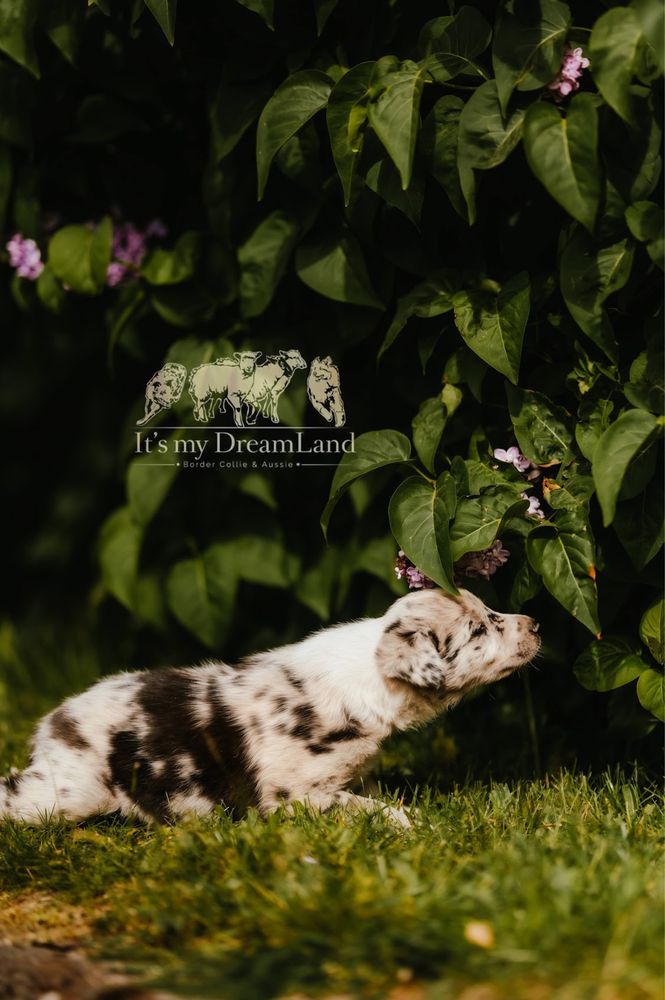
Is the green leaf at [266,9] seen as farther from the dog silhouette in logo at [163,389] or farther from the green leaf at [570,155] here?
the dog silhouette in logo at [163,389]

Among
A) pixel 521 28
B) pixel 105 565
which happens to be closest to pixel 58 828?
pixel 105 565

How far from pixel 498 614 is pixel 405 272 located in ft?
4.79

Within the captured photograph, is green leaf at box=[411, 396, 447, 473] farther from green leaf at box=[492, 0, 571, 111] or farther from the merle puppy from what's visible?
green leaf at box=[492, 0, 571, 111]

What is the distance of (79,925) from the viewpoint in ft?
11.1

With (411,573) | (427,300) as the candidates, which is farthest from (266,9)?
(411,573)

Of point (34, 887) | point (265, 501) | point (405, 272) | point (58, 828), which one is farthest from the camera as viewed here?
point (265, 501)

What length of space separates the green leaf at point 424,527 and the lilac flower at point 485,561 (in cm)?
32

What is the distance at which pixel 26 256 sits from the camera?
16.7 feet

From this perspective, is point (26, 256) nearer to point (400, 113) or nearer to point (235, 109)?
point (235, 109)

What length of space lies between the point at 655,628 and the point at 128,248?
9.31 feet

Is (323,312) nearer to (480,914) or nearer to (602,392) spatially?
(602,392)

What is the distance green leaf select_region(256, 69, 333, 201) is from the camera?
402 centimetres

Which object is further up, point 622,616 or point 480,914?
point 622,616

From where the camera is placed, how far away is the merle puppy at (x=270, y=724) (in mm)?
4137
